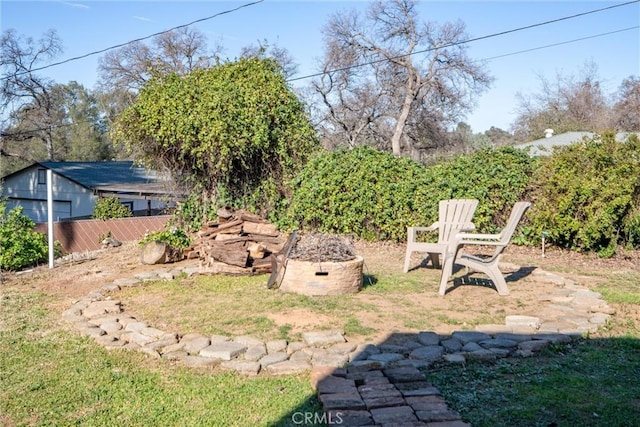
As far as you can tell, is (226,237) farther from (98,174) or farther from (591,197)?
(98,174)

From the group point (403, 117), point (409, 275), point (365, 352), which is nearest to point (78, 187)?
point (403, 117)

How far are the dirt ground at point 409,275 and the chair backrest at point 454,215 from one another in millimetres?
568

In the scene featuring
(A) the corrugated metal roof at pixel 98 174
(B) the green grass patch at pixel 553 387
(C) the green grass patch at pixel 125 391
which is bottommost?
(C) the green grass patch at pixel 125 391

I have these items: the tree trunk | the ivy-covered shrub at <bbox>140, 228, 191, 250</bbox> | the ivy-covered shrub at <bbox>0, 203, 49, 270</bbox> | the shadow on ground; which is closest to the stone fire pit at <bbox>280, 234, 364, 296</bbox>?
the shadow on ground

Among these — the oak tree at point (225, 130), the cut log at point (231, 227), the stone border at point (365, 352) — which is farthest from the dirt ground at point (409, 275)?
the oak tree at point (225, 130)

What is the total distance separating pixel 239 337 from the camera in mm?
3949

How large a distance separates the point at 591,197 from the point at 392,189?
3.12 meters

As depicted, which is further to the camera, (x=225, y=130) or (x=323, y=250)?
(x=225, y=130)

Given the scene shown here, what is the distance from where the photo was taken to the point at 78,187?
21.4 metres

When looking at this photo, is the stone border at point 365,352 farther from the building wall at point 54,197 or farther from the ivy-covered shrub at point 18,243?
the building wall at point 54,197

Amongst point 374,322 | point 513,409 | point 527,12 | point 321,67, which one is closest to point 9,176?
point 321,67

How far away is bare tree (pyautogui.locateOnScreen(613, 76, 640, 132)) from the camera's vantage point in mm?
25580

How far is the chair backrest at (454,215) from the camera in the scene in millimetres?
6684

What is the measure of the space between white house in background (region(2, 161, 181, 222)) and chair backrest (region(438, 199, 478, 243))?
1297 cm
